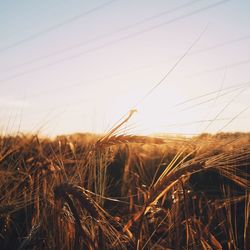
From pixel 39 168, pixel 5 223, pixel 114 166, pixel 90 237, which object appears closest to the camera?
pixel 90 237

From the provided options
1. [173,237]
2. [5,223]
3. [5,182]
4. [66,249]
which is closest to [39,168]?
[5,182]

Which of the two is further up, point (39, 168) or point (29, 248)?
point (39, 168)

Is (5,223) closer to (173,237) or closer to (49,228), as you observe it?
(49,228)

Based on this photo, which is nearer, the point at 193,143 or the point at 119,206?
the point at 193,143

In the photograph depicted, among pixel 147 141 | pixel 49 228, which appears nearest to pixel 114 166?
pixel 49 228

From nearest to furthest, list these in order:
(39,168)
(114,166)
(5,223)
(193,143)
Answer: (193,143), (5,223), (39,168), (114,166)

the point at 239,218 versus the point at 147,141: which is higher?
the point at 147,141

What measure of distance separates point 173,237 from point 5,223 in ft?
3.11

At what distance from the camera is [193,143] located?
129cm

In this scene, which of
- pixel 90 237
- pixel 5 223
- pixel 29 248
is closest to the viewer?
pixel 90 237

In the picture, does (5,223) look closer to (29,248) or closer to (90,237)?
(29,248)

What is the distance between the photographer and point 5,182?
2078mm

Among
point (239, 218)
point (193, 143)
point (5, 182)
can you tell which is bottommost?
point (239, 218)

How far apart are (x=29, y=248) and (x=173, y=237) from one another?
0.65 metres
